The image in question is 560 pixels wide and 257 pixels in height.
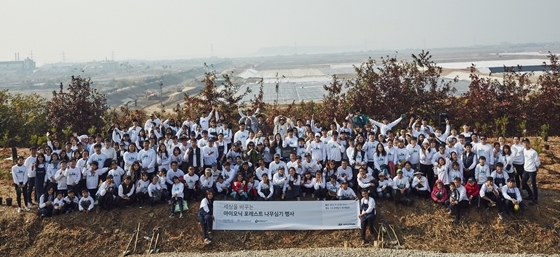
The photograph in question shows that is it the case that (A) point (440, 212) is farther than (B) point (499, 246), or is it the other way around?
(A) point (440, 212)

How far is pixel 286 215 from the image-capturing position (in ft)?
33.6

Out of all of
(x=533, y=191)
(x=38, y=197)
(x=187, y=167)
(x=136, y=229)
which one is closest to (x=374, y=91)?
(x=533, y=191)

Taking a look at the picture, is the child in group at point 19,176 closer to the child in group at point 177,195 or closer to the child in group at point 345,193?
the child in group at point 177,195

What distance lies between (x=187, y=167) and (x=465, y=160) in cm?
682

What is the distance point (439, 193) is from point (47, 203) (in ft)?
30.3

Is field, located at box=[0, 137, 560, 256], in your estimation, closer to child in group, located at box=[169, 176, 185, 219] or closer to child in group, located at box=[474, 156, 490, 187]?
child in group, located at box=[169, 176, 185, 219]

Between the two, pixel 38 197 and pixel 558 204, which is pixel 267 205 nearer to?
pixel 38 197

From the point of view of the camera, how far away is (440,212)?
10289 millimetres

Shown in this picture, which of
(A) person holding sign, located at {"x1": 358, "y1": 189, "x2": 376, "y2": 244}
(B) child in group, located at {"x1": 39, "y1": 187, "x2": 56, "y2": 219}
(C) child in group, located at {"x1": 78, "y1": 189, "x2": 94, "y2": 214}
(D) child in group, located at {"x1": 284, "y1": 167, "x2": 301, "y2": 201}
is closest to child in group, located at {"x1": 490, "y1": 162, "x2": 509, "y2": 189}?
(A) person holding sign, located at {"x1": 358, "y1": 189, "x2": 376, "y2": 244}

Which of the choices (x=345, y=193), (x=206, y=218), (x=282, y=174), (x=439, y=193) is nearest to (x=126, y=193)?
(x=206, y=218)

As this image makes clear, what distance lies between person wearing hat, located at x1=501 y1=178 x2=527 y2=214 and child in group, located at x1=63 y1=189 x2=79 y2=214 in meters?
9.92

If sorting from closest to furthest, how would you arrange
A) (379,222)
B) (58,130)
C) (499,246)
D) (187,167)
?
(499,246), (379,222), (187,167), (58,130)

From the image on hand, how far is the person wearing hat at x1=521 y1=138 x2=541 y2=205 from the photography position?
10.2m

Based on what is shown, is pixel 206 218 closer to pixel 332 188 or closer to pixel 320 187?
pixel 320 187
